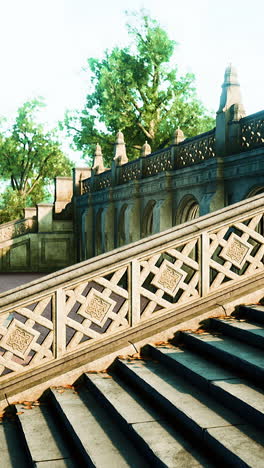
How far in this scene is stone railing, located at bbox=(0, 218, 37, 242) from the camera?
29297 mm

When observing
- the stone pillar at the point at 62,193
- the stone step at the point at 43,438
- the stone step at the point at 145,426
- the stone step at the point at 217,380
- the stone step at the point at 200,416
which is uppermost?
the stone pillar at the point at 62,193

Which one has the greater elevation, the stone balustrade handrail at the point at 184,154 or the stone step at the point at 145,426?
the stone balustrade handrail at the point at 184,154

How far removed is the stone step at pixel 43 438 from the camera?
4352mm

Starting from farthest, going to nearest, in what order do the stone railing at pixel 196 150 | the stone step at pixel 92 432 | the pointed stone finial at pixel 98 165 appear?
1. the pointed stone finial at pixel 98 165
2. the stone railing at pixel 196 150
3. the stone step at pixel 92 432

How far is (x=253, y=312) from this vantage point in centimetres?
611

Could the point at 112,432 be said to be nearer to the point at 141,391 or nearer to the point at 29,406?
the point at 141,391

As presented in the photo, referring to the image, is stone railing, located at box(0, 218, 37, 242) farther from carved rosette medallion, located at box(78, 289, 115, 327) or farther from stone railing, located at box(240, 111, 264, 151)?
carved rosette medallion, located at box(78, 289, 115, 327)

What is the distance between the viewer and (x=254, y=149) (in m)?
11.0

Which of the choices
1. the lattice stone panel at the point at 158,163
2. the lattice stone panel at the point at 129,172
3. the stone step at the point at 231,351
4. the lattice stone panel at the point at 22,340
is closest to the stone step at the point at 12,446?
the lattice stone panel at the point at 22,340

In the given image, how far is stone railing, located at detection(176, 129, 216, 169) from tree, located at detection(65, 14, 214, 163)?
20.6 meters

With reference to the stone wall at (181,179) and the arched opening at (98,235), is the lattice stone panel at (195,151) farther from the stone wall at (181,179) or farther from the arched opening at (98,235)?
the arched opening at (98,235)

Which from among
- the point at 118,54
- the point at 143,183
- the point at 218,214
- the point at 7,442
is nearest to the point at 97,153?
the point at 143,183

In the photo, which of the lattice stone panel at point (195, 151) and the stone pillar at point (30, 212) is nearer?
the lattice stone panel at point (195, 151)

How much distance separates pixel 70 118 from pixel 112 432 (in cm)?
3745
